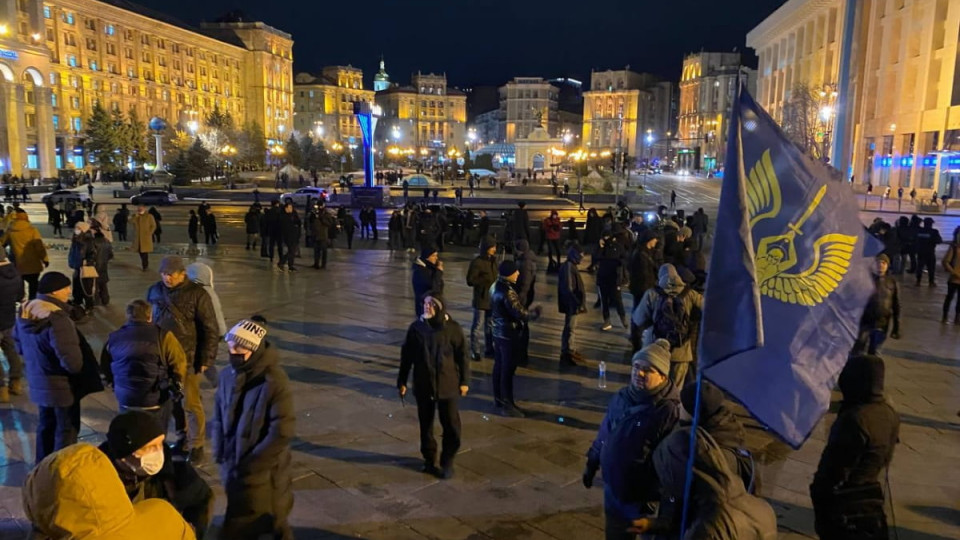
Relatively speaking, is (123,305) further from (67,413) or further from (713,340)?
(713,340)

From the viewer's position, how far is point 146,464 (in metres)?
2.69

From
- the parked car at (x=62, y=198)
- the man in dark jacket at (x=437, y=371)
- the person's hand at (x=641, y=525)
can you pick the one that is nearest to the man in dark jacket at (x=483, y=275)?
the man in dark jacket at (x=437, y=371)

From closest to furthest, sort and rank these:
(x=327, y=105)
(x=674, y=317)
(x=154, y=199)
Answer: (x=674, y=317) → (x=154, y=199) → (x=327, y=105)

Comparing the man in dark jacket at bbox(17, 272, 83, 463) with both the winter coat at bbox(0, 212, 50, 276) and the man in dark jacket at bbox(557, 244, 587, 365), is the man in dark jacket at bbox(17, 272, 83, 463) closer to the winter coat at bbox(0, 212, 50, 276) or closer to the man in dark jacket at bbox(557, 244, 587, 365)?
the man in dark jacket at bbox(557, 244, 587, 365)

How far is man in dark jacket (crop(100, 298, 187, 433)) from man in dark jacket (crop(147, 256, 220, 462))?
61 cm

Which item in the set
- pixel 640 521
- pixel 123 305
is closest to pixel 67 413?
pixel 640 521

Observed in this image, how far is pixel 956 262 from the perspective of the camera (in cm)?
1027

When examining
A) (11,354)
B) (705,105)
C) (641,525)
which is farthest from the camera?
(705,105)

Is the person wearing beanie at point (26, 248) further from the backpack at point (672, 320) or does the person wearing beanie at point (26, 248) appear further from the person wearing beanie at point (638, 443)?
the person wearing beanie at point (638, 443)

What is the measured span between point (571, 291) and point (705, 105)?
11658cm

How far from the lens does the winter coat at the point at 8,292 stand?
23.2 ft

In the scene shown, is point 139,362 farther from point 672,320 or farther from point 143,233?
point 143,233

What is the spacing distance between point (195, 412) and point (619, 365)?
16.3ft

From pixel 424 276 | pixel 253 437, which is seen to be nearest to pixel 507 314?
pixel 424 276
